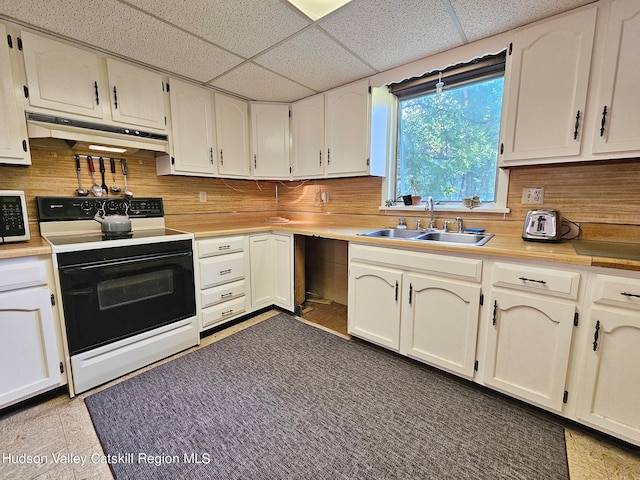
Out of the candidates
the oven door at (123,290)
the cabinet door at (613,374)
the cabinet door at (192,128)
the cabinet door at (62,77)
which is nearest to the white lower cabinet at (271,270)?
the oven door at (123,290)

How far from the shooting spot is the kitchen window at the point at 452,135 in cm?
203

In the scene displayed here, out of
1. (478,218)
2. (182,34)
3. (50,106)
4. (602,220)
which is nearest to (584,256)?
(602,220)

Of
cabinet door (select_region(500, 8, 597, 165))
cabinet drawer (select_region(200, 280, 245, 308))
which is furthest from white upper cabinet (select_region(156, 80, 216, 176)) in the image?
cabinet door (select_region(500, 8, 597, 165))

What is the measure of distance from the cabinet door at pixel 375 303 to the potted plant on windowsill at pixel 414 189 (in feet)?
2.42

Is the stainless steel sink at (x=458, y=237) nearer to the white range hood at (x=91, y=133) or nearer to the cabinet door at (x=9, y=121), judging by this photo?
the white range hood at (x=91, y=133)

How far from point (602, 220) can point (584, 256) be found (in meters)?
0.65

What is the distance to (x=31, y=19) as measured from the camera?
1.54 meters

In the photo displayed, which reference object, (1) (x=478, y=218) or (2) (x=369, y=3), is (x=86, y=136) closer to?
(2) (x=369, y=3)

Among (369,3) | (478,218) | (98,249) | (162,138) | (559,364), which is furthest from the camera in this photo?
(162,138)

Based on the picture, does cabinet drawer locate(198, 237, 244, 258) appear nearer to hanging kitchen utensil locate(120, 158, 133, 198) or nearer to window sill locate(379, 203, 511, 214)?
hanging kitchen utensil locate(120, 158, 133, 198)

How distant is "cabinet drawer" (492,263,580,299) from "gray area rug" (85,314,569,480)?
0.68m

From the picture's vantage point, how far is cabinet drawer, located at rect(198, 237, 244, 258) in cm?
216

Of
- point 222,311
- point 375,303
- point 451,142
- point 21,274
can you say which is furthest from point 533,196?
point 21,274

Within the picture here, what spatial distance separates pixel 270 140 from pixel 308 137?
413 mm
